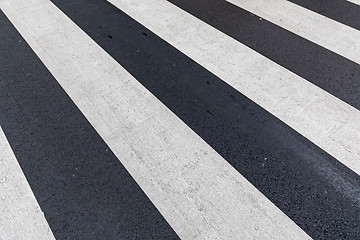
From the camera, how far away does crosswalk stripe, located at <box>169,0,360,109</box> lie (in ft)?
11.6

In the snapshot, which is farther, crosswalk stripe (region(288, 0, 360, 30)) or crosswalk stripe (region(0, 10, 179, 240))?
crosswalk stripe (region(288, 0, 360, 30))

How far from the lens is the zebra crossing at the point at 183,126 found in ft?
8.47

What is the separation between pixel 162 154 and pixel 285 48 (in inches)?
89.8

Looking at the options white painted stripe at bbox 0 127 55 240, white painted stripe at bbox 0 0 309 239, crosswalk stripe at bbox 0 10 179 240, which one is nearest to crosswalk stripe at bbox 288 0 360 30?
white painted stripe at bbox 0 0 309 239

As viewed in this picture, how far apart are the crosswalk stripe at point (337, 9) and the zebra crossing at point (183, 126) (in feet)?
0.57

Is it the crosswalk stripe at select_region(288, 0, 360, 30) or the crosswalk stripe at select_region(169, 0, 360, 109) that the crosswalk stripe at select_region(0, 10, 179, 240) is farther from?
the crosswalk stripe at select_region(288, 0, 360, 30)

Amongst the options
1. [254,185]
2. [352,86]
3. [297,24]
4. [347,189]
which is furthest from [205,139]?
[297,24]

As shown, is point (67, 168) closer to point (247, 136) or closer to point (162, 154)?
point (162, 154)

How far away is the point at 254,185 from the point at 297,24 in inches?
111

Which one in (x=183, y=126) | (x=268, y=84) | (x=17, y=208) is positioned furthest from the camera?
(x=268, y=84)

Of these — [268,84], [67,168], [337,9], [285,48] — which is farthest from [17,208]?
[337,9]

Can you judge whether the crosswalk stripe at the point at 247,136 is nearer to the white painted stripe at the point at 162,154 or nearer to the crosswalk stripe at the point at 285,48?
the white painted stripe at the point at 162,154

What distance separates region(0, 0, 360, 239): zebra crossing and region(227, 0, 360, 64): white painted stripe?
27mm

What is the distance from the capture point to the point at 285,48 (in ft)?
13.4
